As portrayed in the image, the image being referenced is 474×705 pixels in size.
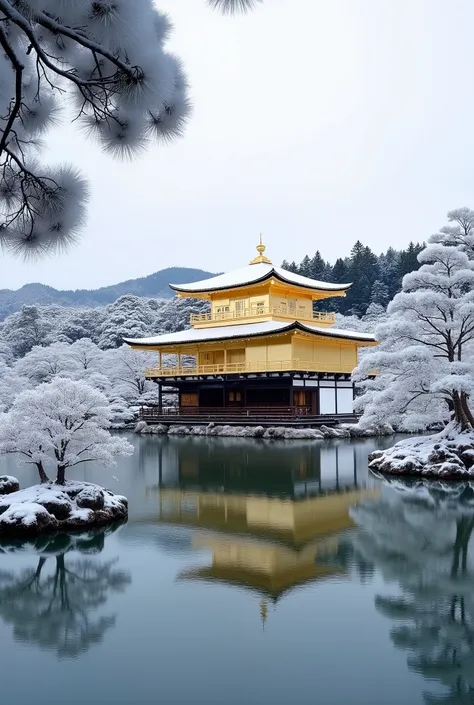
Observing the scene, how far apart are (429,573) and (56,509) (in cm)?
542

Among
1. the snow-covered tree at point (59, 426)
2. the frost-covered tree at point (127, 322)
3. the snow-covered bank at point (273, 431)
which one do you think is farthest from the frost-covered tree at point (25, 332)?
the snow-covered tree at point (59, 426)

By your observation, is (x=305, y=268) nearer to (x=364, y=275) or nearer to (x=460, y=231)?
(x=364, y=275)

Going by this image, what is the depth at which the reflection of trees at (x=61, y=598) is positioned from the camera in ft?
17.9

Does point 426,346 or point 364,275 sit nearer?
point 426,346

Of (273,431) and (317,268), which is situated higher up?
(317,268)

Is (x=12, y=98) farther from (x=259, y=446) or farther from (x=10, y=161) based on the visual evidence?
(x=259, y=446)

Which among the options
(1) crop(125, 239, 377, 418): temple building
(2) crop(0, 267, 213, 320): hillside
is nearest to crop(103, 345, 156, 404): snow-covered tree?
(1) crop(125, 239, 377, 418): temple building

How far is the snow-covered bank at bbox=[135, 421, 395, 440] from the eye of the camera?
2328 cm

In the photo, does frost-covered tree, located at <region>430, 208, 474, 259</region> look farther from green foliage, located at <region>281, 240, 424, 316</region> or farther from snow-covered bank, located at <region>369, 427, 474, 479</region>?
green foliage, located at <region>281, 240, 424, 316</region>

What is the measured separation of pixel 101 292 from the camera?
150 m

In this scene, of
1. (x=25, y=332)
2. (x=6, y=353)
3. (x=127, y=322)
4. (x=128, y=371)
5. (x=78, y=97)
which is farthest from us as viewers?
(x=25, y=332)

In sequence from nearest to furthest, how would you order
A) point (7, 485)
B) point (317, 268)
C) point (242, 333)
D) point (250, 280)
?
1. point (7, 485)
2. point (242, 333)
3. point (250, 280)
4. point (317, 268)

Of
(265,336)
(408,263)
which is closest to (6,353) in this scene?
(265,336)

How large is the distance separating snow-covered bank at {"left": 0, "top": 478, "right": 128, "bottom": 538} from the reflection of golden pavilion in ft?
3.37
